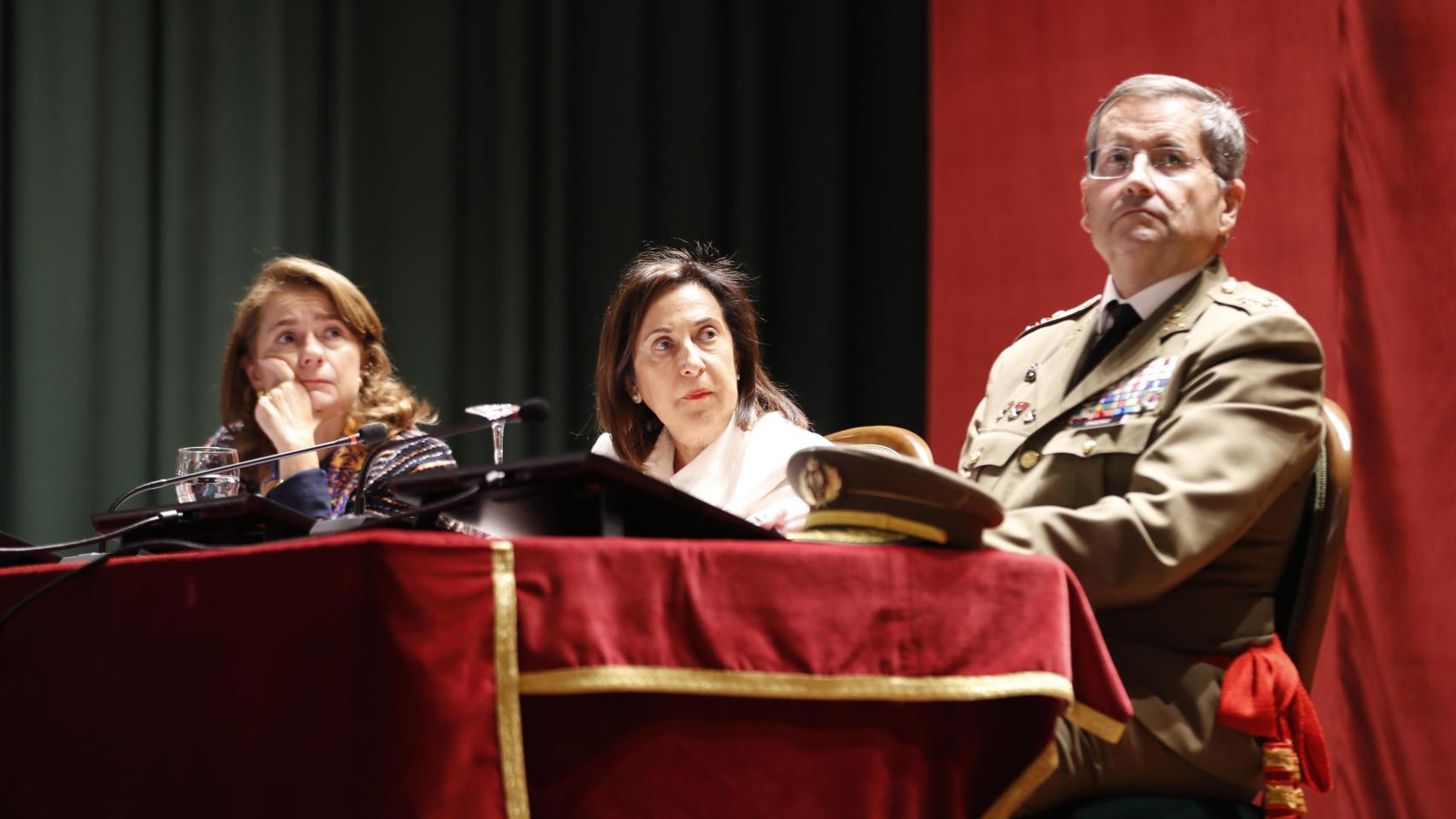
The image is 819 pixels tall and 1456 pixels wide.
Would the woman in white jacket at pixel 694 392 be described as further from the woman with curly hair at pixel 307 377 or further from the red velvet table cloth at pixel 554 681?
the red velvet table cloth at pixel 554 681

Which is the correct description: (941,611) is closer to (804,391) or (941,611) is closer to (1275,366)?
(1275,366)

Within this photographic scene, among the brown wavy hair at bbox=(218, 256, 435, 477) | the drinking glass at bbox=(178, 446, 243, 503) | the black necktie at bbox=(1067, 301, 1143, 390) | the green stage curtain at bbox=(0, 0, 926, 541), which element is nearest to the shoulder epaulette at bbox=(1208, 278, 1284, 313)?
the black necktie at bbox=(1067, 301, 1143, 390)

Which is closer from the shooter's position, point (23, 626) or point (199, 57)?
point (23, 626)

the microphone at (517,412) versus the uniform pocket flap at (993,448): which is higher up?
the microphone at (517,412)

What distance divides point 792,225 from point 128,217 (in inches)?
75.3

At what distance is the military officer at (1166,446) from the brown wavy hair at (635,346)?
0.69 meters

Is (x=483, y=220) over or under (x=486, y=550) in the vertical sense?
over

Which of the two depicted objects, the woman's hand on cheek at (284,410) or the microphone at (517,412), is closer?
the microphone at (517,412)

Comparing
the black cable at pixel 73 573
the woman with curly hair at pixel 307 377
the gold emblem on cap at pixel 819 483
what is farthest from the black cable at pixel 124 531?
the woman with curly hair at pixel 307 377

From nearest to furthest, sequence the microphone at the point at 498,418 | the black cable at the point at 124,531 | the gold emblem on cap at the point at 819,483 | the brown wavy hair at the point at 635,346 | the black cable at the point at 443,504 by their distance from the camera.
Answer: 1. the black cable at the point at 443,504
2. the gold emblem on cap at the point at 819,483
3. the black cable at the point at 124,531
4. the microphone at the point at 498,418
5. the brown wavy hair at the point at 635,346

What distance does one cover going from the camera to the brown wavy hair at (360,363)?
2.82 m

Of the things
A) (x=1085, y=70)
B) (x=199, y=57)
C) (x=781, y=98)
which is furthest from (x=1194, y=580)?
(x=199, y=57)

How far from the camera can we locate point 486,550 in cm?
112

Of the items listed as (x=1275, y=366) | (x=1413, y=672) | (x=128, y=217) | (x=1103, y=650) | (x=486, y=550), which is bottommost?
(x=1413, y=672)
